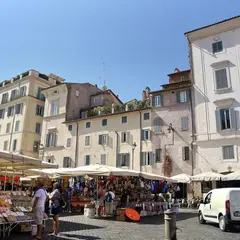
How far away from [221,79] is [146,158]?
34.3 feet

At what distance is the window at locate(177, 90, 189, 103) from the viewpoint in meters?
27.5

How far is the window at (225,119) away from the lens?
79.2ft

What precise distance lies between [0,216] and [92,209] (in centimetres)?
685

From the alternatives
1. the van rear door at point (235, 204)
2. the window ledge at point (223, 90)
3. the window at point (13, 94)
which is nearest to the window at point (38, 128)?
the window at point (13, 94)

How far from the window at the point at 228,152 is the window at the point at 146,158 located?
711 cm

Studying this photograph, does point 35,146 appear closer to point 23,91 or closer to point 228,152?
point 23,91

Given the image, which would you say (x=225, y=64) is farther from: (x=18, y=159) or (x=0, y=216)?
(x=0, y=216)

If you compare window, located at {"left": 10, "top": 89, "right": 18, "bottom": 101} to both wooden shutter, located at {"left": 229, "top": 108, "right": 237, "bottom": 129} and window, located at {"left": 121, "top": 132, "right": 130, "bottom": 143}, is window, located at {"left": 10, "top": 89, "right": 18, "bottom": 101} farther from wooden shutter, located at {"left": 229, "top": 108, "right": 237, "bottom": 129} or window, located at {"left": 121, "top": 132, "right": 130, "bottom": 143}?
wooden shutter, located at {"left": 229, "top": 108, "right": 237, "bottom": 129}

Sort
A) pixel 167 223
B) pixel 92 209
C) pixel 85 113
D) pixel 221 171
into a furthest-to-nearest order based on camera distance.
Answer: pixel 85 113 → pixel 221 171 → pixel 92 209 → pixel 167 223

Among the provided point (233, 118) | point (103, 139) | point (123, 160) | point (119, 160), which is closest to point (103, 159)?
point (119, 160)

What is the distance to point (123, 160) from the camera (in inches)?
1166

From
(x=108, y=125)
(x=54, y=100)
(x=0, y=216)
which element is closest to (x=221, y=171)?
(x=108, y=125)

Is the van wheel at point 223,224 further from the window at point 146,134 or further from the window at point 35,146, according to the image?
the window at point 35,146

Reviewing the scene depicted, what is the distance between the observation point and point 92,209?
14586mm
